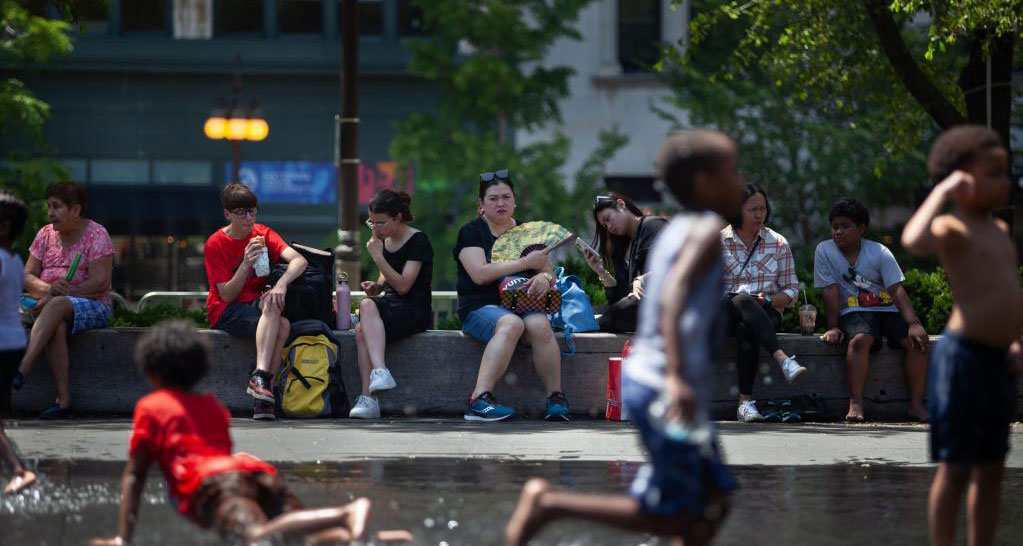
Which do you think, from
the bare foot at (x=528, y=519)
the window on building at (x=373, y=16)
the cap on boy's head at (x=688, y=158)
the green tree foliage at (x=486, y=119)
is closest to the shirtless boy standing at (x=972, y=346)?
the cap on boy's head at (x=688, y=158)

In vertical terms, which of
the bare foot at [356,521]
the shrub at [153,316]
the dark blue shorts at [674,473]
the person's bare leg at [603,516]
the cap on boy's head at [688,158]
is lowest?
the bare foot at [356,521]

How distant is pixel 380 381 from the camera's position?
35.9ft

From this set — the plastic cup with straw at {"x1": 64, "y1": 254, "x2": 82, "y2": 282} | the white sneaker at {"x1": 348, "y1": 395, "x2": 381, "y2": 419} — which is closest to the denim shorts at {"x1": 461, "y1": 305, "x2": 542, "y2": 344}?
the white sneaker at {"x1": 348, "y1": 395, "x2": 381, "y2": 419}

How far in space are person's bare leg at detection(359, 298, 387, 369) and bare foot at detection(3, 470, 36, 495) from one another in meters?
3.89

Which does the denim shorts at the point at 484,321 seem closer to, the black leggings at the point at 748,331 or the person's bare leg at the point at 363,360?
the person's bare leg at the point at 363,360

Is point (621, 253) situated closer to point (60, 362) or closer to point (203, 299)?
point (60, 362)

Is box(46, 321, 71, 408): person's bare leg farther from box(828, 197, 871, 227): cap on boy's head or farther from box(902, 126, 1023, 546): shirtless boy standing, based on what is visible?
box(902, 126, 1023, 546): shirtless boy standing

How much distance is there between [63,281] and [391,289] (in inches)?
94.9

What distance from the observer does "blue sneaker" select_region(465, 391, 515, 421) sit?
1096 centimetres

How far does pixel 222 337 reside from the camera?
37.3 feet

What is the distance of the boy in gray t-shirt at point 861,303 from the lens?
1138 cm

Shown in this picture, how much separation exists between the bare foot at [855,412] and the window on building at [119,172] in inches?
945

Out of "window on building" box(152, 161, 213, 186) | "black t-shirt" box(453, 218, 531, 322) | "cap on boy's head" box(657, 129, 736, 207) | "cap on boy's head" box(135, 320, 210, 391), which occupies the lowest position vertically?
"cap on boy's head" box(135, 320, 210, 391)

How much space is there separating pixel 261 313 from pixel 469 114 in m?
19.1
